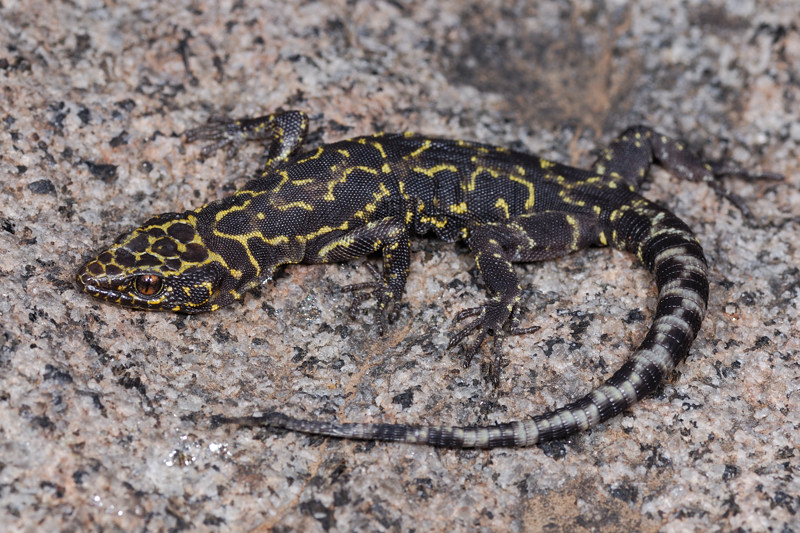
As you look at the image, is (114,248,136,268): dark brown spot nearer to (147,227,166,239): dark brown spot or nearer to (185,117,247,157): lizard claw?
(147,227,166,239): dark brown spot

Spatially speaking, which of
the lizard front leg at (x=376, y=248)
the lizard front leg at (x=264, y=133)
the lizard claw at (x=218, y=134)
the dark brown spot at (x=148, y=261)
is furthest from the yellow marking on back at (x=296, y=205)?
the dark brown spot at (x=148, y=261)

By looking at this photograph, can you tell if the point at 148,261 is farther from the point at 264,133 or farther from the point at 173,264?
the point at 264,133

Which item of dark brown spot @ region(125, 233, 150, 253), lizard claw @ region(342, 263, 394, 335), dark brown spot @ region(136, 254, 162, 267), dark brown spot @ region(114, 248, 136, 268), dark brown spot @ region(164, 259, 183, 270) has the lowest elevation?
lizard claw @ region(342, 263, 394, 335)

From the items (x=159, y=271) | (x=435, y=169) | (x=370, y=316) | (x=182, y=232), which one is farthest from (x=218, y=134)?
(x=370, y=316)

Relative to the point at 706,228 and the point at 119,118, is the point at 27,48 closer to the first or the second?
the point at 119,118

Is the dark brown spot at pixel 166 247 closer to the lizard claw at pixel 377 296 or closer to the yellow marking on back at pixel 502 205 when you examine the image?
the lizard claw at pixel 377 296

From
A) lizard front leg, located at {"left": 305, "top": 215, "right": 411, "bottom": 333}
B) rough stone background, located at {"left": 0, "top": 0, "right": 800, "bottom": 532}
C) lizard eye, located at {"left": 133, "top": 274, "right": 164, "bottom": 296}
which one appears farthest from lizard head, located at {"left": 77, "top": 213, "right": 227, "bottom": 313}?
lizard front leg, located at {"left": 305, "top": 215, "right": 411, "bottom": 333}

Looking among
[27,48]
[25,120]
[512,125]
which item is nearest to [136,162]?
[25,120]
